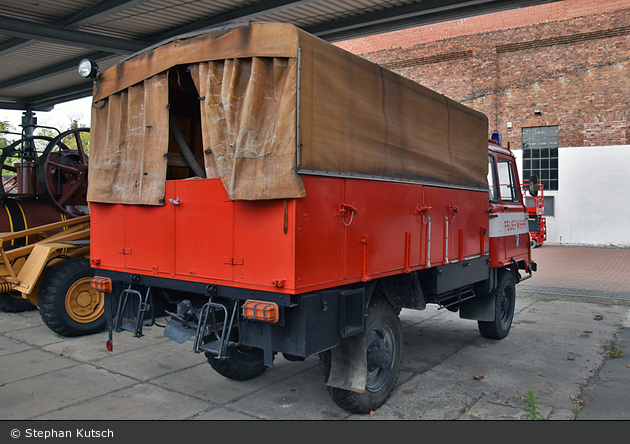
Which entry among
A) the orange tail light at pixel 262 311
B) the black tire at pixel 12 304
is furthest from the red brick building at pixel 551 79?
the orange tail light at pixel 262 311

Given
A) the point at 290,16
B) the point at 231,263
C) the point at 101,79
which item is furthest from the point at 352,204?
the point at 290,16

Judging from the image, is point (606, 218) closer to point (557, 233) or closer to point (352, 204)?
point (557, 233)

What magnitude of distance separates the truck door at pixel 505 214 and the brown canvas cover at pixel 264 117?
6.40 ft

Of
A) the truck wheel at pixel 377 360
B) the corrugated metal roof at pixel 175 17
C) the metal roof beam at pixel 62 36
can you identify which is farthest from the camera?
the metal roof beam at pixel 62 36

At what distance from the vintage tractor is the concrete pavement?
1.34 ft

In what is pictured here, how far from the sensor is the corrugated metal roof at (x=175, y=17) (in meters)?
8.16

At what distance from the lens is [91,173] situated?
16.8 feet

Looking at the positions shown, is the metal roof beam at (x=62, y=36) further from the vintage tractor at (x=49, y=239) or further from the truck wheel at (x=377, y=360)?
the truck wheel at (x=377, y=360)

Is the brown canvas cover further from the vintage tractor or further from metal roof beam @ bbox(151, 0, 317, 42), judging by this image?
metal roof beam @ bbox(151, 0, 317, 42)

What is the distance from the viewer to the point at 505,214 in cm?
725

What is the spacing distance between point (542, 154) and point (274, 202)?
64.6 feet

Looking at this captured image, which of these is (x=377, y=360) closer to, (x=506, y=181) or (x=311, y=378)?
(x=311, y=378)

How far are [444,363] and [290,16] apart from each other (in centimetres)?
628

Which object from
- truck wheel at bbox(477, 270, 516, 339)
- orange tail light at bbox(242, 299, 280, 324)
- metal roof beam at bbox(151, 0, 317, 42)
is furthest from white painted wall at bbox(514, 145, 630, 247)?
orange tail light at bbox(242, 299, 280, 324)
